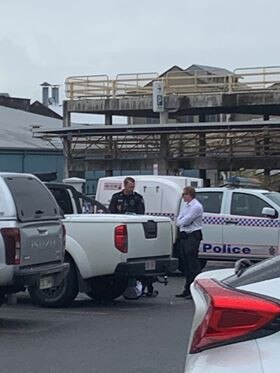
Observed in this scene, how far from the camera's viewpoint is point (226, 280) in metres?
4.47

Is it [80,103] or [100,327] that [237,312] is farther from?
[80,103]

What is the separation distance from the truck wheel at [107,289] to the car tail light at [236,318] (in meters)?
9.88

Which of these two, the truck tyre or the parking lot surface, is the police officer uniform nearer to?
the parking lot surface

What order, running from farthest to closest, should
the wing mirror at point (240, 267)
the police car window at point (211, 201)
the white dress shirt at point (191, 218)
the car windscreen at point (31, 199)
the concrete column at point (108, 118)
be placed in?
the concrete column at point (108, 118)
the police car window at point (211, 201)
the white dress shirt at point (191, 218)
the car windscreen at point (31, 199)
the wing mirror at point (240, 267)

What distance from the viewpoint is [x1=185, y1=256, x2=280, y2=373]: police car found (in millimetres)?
3750

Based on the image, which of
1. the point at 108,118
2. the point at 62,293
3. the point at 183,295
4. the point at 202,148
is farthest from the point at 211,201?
the point at 108,118

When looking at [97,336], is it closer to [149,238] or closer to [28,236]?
[28,236]

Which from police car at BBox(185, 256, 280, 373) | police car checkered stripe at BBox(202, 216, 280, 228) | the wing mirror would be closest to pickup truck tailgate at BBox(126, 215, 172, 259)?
police car checkered stripe at BBox(202, 216, 280, 228)

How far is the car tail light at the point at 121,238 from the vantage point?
12.9 metres

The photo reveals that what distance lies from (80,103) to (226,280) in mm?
45935

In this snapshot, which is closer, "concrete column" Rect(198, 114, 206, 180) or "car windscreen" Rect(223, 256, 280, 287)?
"car windscreen" Rect(223, 256, 280, 287)

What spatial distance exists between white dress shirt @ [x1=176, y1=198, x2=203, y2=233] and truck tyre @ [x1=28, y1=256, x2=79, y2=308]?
2137mm

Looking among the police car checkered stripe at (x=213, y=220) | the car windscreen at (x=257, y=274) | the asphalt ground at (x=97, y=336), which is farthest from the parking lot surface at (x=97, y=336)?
the police car checkered stripe at (x=213, y=220)

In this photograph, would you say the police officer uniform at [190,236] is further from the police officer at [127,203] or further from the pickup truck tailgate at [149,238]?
the police officer at [127,203]
